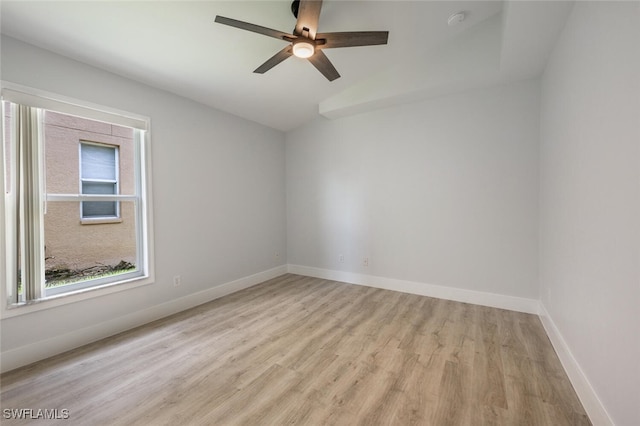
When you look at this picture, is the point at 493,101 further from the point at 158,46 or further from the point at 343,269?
the point at 158,46

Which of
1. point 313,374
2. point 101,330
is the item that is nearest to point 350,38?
point 313,374

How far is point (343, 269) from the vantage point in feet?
14.1

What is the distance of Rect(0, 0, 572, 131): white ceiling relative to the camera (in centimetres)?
193

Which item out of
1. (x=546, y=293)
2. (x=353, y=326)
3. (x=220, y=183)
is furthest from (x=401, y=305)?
(x=220, y=183)

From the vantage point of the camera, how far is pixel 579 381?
1.70 metres

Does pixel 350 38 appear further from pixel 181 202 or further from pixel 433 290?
pixel 433 290

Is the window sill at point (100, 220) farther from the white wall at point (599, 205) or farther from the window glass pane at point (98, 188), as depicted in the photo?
the white wall at point (599, 205)

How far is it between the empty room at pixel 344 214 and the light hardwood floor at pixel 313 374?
0.02m

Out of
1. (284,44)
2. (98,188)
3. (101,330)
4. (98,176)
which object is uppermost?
(284,44)

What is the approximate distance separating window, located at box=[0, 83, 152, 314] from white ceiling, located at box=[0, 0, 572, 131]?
60 centimetres

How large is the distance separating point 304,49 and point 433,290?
3365 millimetres

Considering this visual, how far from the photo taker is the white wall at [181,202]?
215 cm

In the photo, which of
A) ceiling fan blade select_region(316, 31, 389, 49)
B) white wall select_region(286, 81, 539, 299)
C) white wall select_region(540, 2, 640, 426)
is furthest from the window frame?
white wall select_region(540, 2, 640, 426)

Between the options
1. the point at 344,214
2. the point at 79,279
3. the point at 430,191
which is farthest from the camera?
the point at 344,214
